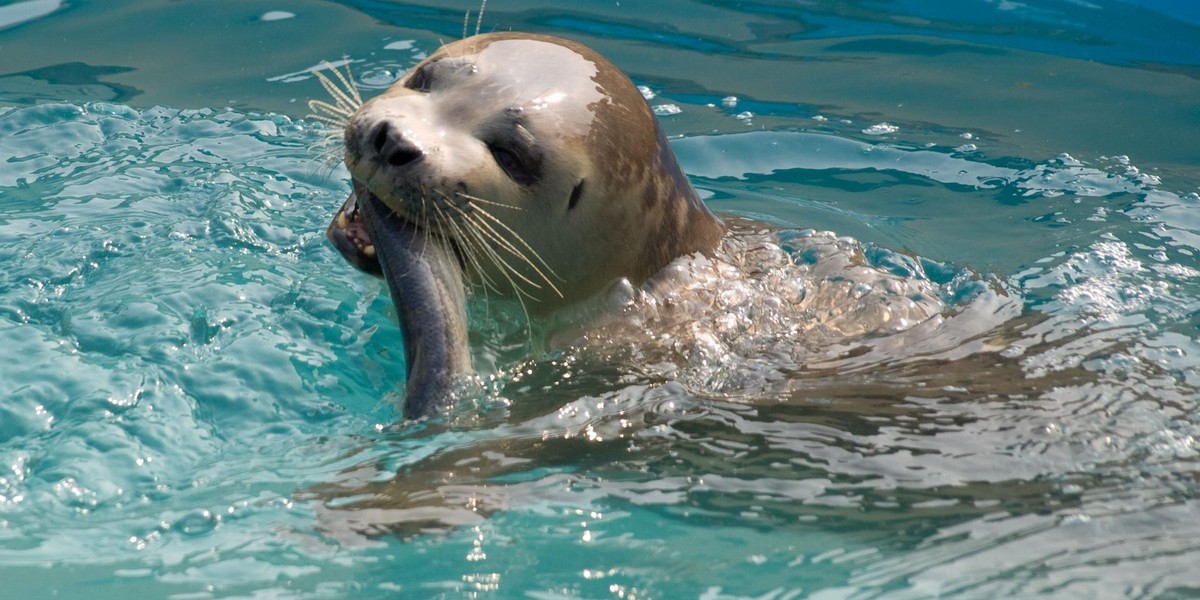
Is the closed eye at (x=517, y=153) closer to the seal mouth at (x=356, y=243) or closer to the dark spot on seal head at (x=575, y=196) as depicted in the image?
the dark spot on seal head at (x=575, y=196)

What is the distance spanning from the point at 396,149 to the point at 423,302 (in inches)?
21.2

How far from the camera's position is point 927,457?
3.95 metres

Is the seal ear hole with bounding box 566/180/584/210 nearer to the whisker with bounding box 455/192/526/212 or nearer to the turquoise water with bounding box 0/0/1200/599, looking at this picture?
the whisker with bounding box 455/192/526/212

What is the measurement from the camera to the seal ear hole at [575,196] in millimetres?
4579

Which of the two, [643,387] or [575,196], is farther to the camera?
[575,196]

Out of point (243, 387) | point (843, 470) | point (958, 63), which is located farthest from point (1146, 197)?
point (243, 387)

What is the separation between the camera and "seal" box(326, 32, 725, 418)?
165 inches

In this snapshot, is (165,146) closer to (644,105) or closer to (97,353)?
(97,353)

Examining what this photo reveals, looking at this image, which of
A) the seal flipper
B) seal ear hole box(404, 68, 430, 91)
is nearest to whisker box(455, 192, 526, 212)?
the seal flipper

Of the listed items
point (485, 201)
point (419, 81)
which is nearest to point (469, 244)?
point (485, 201)

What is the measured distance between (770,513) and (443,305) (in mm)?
1120

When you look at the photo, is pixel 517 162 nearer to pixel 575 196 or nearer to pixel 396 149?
pixel 575 196

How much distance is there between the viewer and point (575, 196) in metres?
4.60

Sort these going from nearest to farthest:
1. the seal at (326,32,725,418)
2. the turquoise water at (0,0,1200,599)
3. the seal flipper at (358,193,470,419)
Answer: the turquoise water at (0,0,1200,599) → the seal flipper at (358,193,470,419) → the seal at (326,32,725,418)
